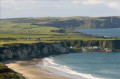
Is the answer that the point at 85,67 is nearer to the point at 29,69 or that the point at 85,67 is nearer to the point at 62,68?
the point at 62,68

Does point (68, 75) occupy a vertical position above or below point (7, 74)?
below

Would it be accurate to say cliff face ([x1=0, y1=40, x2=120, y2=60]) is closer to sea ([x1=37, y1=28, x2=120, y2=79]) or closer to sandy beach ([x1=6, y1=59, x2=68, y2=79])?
sandy beach ([x1=6, y1=59, x2=68, y2=79])

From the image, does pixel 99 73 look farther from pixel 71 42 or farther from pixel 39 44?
pixel 71 42

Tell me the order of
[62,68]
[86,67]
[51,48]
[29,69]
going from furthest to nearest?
[51,48] < [86,67] < [62,68] < [29,69]

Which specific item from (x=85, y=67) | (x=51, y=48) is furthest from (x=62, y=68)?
(x=51, y=48)

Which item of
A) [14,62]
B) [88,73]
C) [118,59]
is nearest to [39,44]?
[14,62]

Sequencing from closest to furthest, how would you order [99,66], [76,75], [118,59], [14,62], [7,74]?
[7,74] → [76,75] → [99,66] → [14,62] → [118,59]

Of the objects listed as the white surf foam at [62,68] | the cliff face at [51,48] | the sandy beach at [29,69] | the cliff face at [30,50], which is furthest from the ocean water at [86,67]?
the cliff face at [51,48]
